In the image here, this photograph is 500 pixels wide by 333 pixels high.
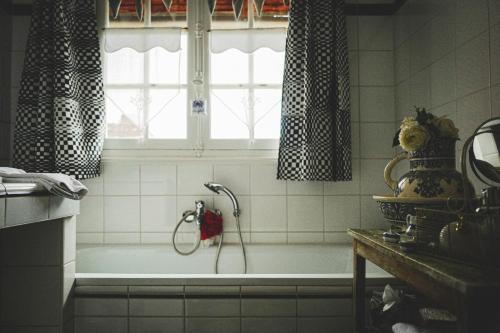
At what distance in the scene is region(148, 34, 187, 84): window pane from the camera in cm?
208

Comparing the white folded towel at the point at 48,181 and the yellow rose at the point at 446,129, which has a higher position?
the yellow rose at the point at 446,129

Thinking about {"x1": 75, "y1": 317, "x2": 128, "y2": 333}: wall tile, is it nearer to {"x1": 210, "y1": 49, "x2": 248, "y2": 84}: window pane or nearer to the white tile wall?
{"x1": 210, "y1": 49, "x2": 248, "y2": 84}: window pane

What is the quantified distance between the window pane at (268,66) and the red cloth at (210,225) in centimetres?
89

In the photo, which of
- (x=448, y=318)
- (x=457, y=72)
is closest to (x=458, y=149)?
(x=457, y=72)

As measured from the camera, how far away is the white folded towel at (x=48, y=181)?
1061 millimetres

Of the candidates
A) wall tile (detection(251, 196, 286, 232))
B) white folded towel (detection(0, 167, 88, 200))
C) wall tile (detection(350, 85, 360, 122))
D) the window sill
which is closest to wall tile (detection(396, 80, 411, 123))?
wall tile (detection(350, 85, 360, 122))

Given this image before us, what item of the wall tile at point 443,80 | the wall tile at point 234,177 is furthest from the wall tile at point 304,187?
the wall tile at point 443,80

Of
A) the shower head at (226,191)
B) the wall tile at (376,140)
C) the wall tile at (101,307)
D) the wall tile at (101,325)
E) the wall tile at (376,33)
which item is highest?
the wall tile at (376,33)

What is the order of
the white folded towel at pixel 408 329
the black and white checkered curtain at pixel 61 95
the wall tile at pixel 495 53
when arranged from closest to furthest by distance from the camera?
the white folded towel at pixel 408 329
the wall tile at pixel 495 53
the black and white checkered curtain at pixel 61 95

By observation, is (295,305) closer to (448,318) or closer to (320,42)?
(448,318)

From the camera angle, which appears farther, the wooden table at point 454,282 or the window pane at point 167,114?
the window pane at point 167,114

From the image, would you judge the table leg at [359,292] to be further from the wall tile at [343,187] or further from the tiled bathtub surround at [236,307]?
the wall tile at [343,187]

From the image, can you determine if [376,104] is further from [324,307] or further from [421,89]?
[324,307]

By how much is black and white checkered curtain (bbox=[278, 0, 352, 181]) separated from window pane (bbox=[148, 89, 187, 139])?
649mm
